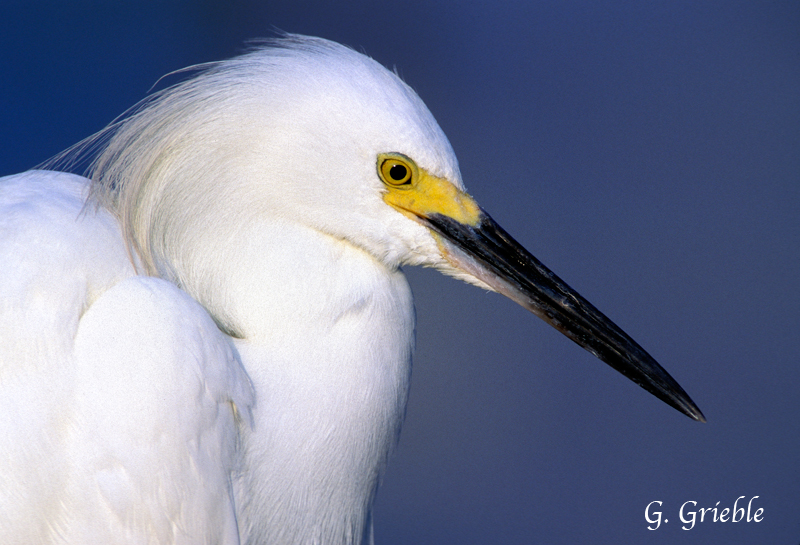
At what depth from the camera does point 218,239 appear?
0.85m

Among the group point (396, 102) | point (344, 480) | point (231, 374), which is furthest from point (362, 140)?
point (344, 480)

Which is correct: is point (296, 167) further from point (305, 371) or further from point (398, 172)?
point (305, 371)

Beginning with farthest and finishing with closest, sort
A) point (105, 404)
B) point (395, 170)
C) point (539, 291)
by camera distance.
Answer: point (539, 291)
point (395, 170)
point (105, 404)

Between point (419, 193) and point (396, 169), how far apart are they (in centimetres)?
4

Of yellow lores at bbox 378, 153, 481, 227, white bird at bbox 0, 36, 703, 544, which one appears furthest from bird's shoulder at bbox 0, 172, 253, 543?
yellow lores at bbox 378, 153, 481, 227

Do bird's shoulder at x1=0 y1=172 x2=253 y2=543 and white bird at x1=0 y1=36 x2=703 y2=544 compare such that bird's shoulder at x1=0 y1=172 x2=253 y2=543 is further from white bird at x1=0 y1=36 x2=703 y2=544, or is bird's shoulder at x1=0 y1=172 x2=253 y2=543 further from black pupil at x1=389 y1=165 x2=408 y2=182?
black pupil at x1=389 y1=165 x2=408 y2=182

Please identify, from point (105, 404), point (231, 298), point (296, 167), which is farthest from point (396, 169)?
point (105, 404)

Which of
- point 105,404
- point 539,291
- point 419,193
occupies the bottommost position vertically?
point 105,404

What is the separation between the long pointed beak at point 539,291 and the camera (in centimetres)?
90

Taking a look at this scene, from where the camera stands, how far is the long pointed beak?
897 millimetres

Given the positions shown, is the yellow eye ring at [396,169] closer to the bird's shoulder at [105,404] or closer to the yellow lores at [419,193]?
the yellow lores at [419,193]

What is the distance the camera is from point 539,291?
37.0 inches

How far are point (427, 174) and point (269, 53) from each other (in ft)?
0.87

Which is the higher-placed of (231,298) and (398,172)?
(398,172)
